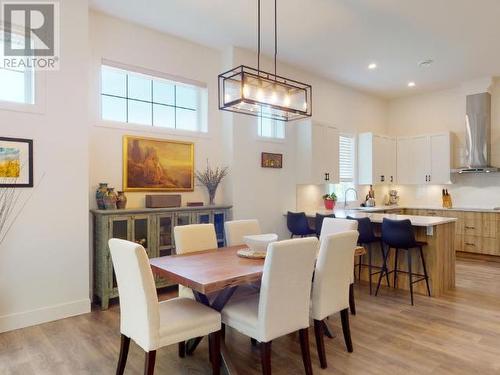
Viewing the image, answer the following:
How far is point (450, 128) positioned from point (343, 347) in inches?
237

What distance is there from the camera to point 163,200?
14.4 ft

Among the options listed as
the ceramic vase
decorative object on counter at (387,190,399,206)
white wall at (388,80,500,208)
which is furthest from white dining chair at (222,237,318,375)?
decorative object on counter at (387,190,399,206)

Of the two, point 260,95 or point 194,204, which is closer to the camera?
point 260,95

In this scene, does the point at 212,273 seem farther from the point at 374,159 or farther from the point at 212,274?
the point at 374,159

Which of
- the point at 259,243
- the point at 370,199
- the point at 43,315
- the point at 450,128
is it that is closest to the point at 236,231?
the point at 259,243

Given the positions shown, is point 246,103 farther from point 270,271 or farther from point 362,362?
point 362,362

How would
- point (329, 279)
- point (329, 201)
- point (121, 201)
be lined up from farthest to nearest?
1. point (329, 201)
2. point (121, 201)
3. point (329, 279)

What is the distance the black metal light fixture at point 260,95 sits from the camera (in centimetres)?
286

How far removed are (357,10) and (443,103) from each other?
429 cm

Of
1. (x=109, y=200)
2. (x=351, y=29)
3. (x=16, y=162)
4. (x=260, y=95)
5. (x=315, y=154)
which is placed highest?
(x=351, y=29)

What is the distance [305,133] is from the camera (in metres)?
6.03

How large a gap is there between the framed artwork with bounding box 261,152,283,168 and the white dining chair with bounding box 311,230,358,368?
9.85ft

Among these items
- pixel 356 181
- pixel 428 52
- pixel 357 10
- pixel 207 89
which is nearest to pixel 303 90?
pixel 357 10

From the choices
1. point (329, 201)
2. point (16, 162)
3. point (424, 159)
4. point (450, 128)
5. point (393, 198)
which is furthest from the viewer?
point (393, 198)
